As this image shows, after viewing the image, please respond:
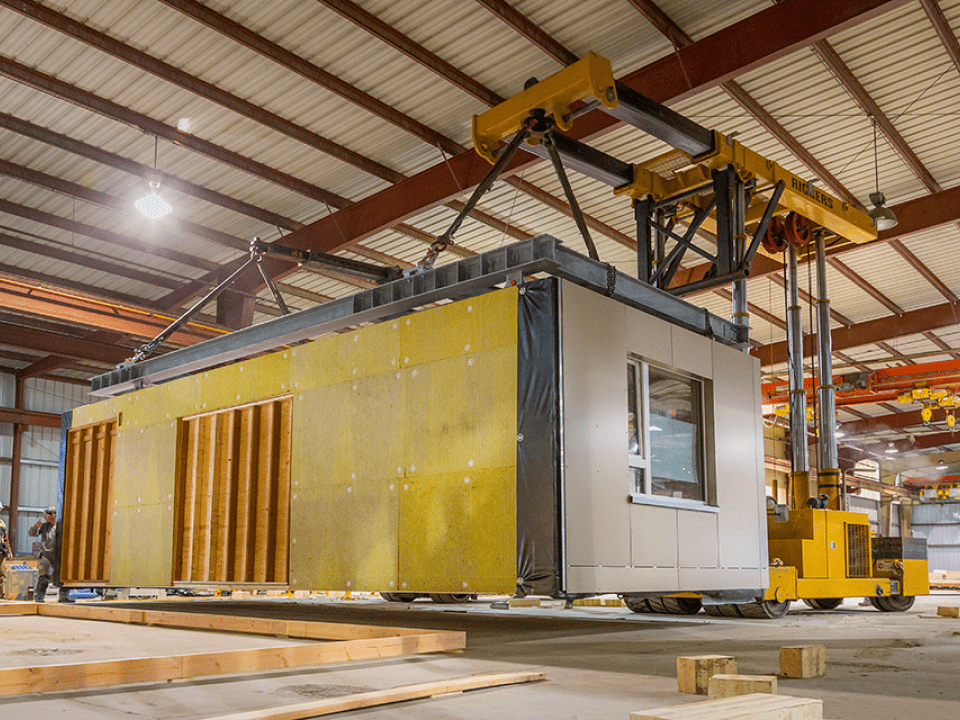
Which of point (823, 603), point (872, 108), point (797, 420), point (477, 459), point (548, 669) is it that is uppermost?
point (872, 108)

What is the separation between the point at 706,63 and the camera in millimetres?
12344

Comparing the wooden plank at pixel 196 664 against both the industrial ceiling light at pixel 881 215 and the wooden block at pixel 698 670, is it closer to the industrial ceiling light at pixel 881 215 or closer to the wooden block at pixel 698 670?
the wooden block at pixel 698 670

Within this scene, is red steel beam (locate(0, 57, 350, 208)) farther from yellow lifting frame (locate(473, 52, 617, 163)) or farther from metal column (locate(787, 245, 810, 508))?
metal column (locate(787, 245, 810, 508))

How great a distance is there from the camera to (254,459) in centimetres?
1123

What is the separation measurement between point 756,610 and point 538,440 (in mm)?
5960

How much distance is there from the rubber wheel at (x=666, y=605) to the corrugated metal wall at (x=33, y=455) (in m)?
23.9

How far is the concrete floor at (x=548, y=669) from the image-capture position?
13.5 ft

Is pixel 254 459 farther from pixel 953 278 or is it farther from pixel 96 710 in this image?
pixel 953 278

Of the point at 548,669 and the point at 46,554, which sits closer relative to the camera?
the point at 548,669

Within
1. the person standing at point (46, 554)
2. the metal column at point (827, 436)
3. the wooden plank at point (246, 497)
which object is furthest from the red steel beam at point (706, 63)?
the person standing at point (46, 554)

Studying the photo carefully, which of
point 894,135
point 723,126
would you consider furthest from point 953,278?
point 723,126

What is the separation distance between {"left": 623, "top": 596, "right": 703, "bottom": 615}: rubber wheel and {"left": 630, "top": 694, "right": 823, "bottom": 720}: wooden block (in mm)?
9792

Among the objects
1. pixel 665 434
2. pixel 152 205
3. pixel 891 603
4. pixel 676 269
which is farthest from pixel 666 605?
pixel 152 205

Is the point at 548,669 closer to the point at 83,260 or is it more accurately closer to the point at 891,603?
the point at 891,603
